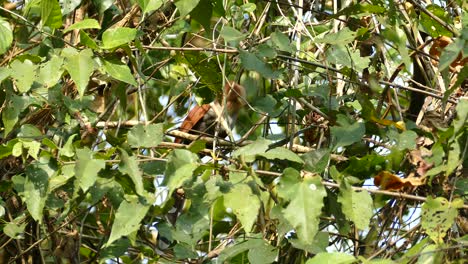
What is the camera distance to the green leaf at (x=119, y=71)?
249cm

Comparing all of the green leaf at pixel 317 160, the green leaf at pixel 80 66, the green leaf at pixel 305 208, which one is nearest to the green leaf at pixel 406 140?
the green leaf at pixel 317 160

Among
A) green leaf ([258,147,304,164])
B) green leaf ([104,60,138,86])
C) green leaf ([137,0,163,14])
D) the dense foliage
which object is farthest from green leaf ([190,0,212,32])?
green leaf ([258,147,304,164])

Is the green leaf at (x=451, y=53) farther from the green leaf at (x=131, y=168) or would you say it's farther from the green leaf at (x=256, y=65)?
the green leaf at (x=131, y=168)

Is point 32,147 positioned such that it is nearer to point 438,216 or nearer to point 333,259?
point 333,259

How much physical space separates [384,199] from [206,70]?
955mm

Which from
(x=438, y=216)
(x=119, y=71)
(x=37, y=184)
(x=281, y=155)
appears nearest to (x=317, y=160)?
(x=281, y=155)

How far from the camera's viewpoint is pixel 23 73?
2443 millimetres

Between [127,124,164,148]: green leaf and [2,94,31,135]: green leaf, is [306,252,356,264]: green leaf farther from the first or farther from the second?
[2,94,31,135]: green leaf

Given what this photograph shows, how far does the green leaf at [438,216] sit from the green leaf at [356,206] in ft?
0.42

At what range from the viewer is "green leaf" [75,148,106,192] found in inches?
83.2

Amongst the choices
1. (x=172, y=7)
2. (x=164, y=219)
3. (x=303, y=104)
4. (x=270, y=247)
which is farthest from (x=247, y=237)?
(x=172, y=7)

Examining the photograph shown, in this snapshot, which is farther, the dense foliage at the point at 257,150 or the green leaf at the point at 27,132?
the green leaf at the point at 27,132

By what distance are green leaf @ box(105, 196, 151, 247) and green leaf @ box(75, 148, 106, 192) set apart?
0.31 ft

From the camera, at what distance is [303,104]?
284 centimetres
